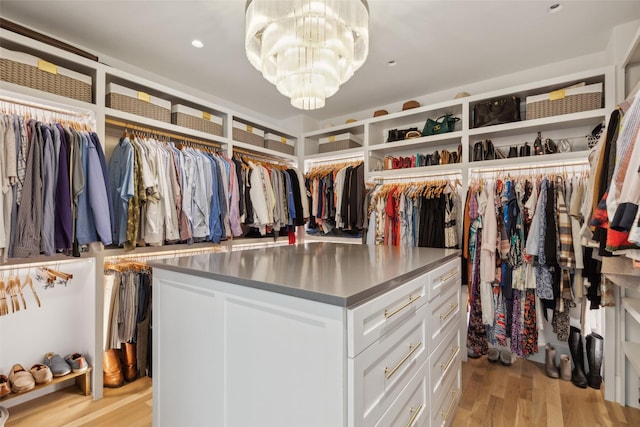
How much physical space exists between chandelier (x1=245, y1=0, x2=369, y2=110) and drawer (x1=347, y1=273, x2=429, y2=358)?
1.12m

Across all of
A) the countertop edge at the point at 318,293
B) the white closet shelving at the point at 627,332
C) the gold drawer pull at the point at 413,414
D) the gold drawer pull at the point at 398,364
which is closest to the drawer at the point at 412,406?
the gold drawer pull at the point at 413,414

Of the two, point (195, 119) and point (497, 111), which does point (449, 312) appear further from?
point (195, 119)

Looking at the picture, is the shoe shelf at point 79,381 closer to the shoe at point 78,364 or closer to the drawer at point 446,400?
the shoe at point 78,364

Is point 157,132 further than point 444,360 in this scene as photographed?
Yes

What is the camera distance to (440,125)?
119 inches

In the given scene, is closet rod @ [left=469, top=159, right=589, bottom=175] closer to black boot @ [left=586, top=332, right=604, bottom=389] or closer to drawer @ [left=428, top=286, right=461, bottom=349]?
black boot @ [left=586, top=332, right=604, bottom=389]

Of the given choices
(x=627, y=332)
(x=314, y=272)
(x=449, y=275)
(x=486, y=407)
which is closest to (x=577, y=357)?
(x=627, y=332)

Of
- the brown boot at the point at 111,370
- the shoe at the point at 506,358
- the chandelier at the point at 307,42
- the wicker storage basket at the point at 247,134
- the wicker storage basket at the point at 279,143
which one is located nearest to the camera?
the chandelier at the point at 307,42

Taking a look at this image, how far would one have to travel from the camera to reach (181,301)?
133cm

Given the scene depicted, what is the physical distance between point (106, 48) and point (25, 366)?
2.37m

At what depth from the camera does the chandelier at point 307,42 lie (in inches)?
52.1

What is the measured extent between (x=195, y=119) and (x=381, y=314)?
243 centimetres

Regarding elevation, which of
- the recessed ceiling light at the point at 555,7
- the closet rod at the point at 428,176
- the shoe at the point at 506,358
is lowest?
the shoe at the point at 506,358

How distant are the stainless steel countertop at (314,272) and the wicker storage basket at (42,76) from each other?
1421mm
